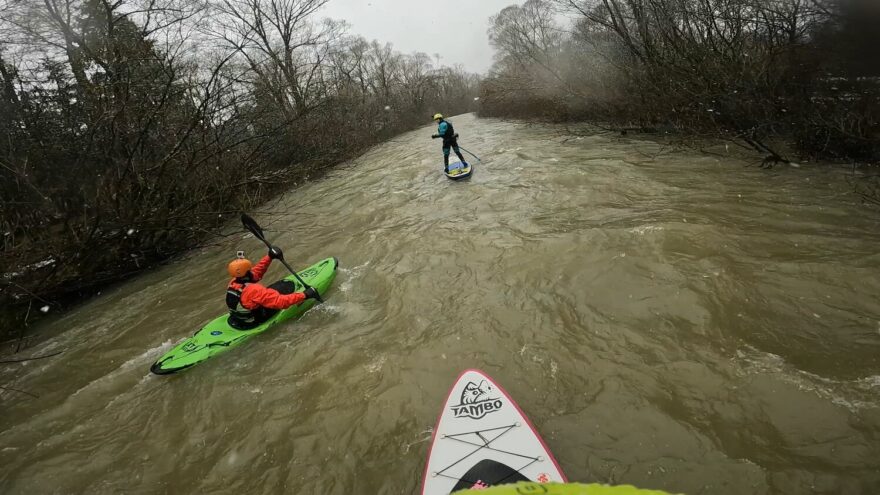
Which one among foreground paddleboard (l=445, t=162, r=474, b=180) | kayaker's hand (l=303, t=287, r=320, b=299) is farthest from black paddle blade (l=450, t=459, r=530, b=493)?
foreground paddleboard (l=445, t=162, r=474, b=180)

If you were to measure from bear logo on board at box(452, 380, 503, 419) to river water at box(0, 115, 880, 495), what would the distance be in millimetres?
263

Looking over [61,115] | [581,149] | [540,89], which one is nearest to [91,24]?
[61,115]

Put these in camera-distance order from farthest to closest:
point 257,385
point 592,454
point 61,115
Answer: point 61,115, point 257,385, point 592,454

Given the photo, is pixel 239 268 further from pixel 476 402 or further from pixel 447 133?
pixel 447 133

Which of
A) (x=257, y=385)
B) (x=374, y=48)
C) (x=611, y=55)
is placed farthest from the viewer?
(x=374, y=48)

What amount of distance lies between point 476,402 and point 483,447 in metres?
0.39

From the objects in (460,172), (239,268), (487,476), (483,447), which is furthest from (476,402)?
(460,172)

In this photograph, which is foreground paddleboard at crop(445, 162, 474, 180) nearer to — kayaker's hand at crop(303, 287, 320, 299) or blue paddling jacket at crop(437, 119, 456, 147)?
blue paddling jacket at crop(437, 119, 456, 147)

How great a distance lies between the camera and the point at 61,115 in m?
8.18

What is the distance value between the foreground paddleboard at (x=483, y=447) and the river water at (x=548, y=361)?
0.18 meters

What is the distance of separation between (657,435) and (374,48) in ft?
137

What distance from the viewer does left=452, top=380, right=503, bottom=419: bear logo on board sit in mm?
3227

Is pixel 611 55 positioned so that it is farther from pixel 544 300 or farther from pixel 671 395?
pixel 671 395

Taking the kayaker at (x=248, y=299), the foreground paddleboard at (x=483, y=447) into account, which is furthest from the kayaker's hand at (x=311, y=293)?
the foreground paddleboard at (x=483, y=447)
